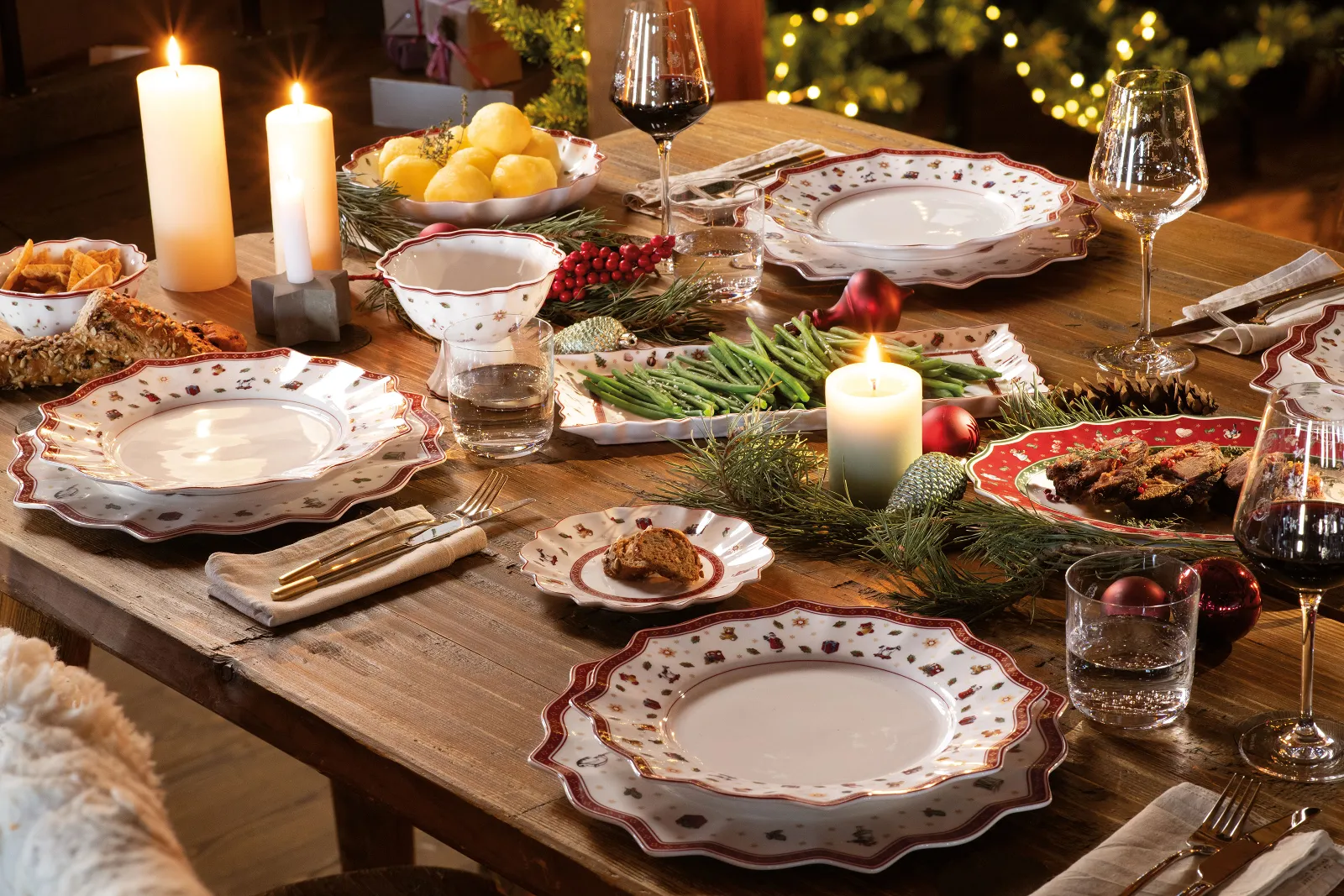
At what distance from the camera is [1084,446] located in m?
1.12

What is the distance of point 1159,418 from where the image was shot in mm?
1138

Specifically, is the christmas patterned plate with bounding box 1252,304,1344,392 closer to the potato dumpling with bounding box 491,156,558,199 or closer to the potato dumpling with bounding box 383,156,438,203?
the potato dumpling with bounding box 491,156,558,199

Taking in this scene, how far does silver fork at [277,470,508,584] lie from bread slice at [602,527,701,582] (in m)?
0.15

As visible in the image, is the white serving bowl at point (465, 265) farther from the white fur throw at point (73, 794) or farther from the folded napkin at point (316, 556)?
the white fur throw at point (73, 794)

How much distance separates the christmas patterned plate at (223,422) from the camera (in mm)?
1133

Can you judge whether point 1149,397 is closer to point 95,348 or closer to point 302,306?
point 302,306

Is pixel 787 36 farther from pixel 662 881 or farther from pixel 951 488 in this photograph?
pixel 662 881

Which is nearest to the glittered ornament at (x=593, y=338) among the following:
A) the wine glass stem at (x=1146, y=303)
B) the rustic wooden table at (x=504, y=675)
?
the rustic wooden table at (x=504, y=675)

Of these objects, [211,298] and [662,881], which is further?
[211,298]

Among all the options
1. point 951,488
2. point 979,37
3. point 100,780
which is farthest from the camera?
point 979,37

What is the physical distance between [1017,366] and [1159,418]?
0.17 m

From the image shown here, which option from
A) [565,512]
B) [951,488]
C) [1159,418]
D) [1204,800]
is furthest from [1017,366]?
[1204,800]

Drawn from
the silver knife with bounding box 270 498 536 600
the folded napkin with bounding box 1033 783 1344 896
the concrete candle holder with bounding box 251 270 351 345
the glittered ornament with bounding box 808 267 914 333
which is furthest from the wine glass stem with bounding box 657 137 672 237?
the folded napkin with bounding box 1033 783 1344 896

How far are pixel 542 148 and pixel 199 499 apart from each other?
77 cm
